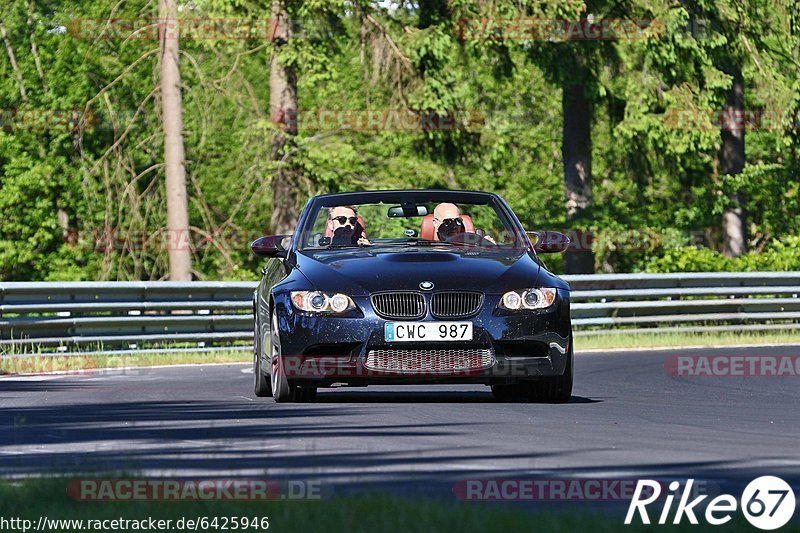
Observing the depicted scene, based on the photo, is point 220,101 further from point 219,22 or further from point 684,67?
point 684,67

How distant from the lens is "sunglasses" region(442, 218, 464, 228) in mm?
12648

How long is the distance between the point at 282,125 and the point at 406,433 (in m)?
23.4

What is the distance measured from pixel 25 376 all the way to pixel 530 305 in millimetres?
7430

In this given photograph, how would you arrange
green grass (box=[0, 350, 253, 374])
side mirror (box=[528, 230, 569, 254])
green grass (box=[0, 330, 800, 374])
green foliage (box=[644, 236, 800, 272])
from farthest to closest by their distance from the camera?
1. green foliage (box=[644, 236, 800, 272])
2. green grass (box=[0, 330, 800, 374])
3. green grass (box=[0, 350, 253, 374])
4. side mirror (box=[528, 230, 569, 254])

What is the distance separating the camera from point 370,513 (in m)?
6.07

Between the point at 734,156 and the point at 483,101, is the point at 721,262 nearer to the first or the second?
the point at 734,156

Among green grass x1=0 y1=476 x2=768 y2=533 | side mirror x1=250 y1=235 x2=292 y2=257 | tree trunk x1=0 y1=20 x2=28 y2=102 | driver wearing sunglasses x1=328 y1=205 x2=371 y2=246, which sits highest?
tree trunk x1=0 y1=20 x2=28 y2=102

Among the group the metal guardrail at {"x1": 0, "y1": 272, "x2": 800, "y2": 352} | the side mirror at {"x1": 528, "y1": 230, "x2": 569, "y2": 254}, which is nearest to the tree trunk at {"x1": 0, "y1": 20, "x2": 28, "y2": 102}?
the metal guardrail at {"x1": 0, "y1": 272, "x2": 800, "y2": 352}

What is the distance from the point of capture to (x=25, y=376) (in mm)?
17031

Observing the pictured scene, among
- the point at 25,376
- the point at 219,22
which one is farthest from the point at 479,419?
the point at 219,22

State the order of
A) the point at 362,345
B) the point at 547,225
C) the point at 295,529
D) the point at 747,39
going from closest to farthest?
the point at 295,529, the point at 362,345, the point at 747,39, the point at 547,225

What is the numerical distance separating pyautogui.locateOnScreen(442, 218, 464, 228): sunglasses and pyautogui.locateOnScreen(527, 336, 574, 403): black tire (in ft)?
4.62

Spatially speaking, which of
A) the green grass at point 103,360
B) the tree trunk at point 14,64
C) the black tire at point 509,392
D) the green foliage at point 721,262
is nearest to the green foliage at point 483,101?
the green foliage at point 721,262

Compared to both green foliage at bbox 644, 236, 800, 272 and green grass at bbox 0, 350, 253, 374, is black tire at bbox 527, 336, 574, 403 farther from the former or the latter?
green foliage at bbox 644, 236, 800, 272
